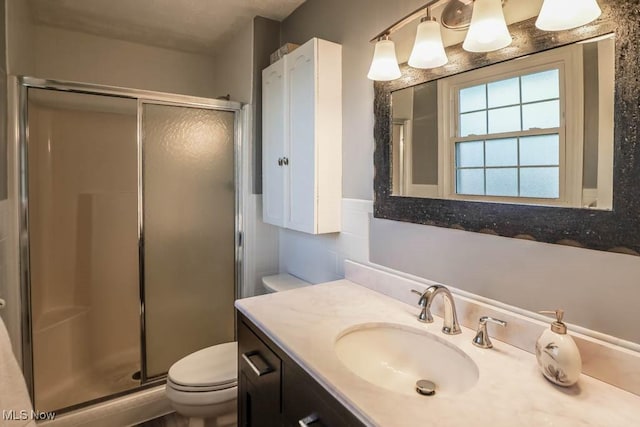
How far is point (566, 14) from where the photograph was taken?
79 centimetres

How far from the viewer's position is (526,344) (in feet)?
3.04

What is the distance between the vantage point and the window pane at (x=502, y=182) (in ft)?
3.18

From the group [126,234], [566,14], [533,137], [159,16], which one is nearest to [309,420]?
[533,137]

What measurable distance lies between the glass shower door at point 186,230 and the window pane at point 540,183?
1.67 meters

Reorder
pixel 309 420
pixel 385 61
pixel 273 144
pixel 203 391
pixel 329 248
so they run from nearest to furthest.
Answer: pixel 309 420 → pixel 385 61 → pixel 203 391 → pixel 329 248 → pixel 273 144

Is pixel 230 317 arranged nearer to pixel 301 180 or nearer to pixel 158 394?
pixel 158 394

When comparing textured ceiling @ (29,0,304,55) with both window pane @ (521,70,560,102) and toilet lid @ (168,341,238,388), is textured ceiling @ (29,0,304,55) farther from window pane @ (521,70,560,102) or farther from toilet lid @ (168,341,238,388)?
toilet lid @ (168,341,238,388)

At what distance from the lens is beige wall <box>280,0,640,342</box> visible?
2.64ft

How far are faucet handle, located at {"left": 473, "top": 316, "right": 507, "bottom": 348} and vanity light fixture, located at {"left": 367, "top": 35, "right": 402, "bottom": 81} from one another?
89cm

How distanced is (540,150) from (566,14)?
0.31m

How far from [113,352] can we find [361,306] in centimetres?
170

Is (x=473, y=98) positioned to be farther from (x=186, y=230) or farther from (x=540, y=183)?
(x=186, y=230)

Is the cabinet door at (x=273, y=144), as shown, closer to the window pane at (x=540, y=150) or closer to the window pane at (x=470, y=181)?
the window pane at (x=470, y=181)

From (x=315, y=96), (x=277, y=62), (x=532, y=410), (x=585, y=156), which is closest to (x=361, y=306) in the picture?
(x=532, y=410)
